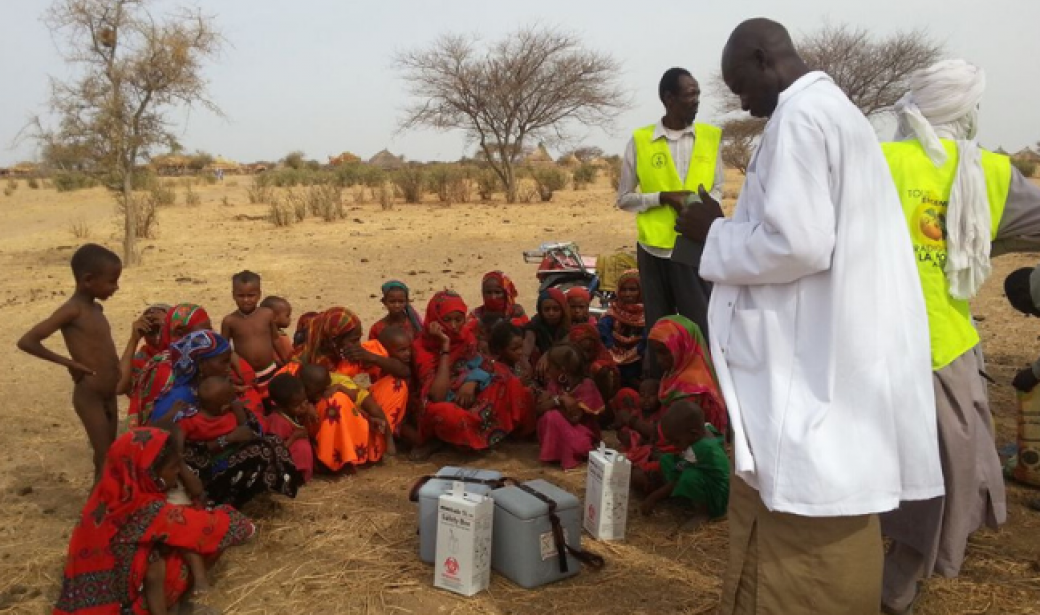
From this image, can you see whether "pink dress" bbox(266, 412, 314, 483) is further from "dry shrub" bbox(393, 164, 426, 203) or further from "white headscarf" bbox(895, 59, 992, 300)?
"dry shrub" bbox(393, 164, 426, 203)

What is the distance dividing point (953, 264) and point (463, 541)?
2.02 metres

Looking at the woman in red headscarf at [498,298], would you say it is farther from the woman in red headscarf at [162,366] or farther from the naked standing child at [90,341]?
the naked standing child at [90,341]

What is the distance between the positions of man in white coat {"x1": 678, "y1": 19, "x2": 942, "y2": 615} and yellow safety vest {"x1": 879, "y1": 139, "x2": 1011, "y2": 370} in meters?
0.69

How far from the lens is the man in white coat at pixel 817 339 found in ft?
6.63

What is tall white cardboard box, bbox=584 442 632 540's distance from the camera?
3.62 m

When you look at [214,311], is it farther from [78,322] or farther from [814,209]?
[814,209]

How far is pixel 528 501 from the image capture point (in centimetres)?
334

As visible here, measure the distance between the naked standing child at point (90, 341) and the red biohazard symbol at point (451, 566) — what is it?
204cm

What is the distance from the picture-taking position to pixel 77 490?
451 cm

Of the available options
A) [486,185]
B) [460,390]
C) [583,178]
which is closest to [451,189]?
[486,185]

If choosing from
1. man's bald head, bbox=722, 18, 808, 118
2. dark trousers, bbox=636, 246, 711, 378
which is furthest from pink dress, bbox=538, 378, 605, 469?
man's bald head, bbox=722, 18, 808, 118

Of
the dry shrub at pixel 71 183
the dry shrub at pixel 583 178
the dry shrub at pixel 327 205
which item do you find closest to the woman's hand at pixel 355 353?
the dry shrub at pixel 327 205

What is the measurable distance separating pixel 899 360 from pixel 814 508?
0.44 metres

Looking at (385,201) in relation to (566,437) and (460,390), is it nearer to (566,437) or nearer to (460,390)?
(460,390)
